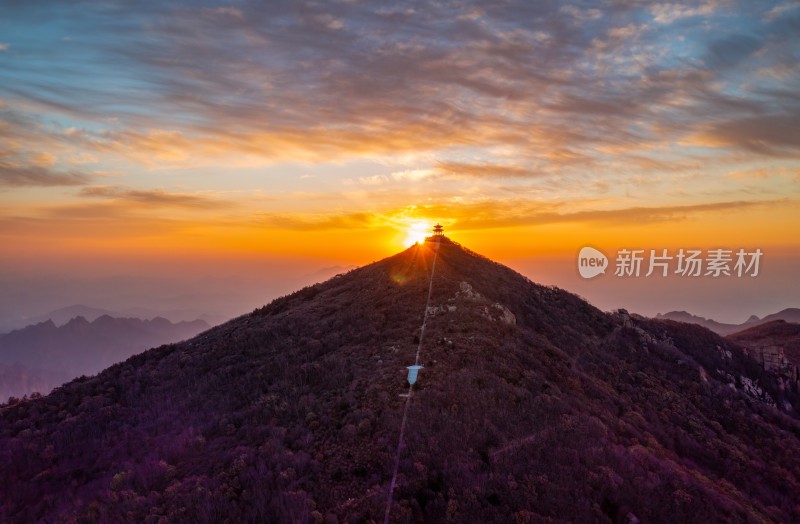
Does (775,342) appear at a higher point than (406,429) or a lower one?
higher

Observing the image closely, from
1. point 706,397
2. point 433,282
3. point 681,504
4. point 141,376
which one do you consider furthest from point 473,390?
point 141,376

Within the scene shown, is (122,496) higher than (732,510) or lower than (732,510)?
lower

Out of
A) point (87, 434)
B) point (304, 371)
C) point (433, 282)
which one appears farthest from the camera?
point (433, 282)

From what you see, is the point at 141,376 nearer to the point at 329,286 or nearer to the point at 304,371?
the point at 304,371

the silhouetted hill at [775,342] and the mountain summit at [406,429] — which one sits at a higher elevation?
the silhouetted hill at [775,342]

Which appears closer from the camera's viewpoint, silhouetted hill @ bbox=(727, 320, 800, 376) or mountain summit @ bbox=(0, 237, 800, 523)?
mountain summit @ bbox=(0, 237, 800, 523)

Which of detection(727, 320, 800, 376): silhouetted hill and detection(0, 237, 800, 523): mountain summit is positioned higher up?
detection(727, 320, 800, 376): silhouetted hill

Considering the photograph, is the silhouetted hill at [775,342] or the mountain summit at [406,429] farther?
the silhouetted hill at [775,342]

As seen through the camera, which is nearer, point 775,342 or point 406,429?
point 406,429
